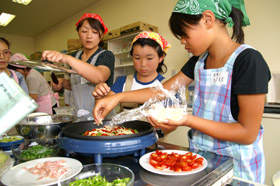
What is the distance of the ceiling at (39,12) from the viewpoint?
5.12m

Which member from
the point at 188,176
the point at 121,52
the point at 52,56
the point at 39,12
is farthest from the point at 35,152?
the point at 39,12

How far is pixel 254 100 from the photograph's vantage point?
84cm

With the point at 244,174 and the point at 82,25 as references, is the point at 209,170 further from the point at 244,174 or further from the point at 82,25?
the point at 82,25

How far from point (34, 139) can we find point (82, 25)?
3.29 ft

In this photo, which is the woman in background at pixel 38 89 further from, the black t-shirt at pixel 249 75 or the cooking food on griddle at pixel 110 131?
the black t-shirt at pixel 249 75

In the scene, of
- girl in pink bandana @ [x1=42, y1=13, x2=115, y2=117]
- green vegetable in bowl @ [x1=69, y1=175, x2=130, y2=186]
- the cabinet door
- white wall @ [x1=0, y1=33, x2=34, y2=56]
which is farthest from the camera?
white wall @ [x1=0, y1=33, x2=34, y2=56]

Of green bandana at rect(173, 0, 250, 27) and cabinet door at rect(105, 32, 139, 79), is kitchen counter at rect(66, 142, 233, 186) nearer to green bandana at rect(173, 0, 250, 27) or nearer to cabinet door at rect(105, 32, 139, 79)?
green bandana at rect(173, 0, 250, 27)

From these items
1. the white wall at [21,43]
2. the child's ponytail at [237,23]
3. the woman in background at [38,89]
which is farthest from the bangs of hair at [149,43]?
the white wall at [21,43]

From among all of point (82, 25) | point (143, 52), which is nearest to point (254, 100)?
point (143, 52)

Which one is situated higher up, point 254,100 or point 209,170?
point 254,100

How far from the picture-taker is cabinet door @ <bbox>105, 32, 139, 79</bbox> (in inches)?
155

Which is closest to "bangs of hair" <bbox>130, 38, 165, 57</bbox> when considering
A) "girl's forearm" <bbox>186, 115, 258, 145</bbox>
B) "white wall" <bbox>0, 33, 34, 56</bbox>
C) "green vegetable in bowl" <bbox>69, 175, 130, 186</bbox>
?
"girl's forearm" <bbox>186, 115, 258, 145</bbox>

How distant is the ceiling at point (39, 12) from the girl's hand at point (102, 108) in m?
4.66

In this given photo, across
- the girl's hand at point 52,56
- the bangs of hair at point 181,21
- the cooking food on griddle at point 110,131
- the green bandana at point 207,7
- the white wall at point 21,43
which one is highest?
the white wall at point 21,43
